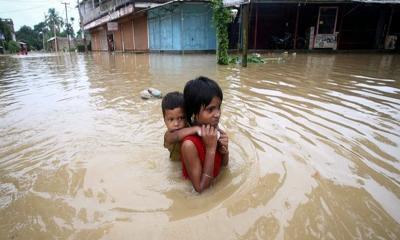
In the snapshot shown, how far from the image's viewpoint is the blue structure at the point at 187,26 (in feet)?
61.0

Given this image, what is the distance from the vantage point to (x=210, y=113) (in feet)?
6.72

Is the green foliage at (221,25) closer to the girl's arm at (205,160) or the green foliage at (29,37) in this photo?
the girl's arm at (205,160)

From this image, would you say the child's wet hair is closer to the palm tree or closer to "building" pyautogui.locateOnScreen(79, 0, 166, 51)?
"building" pyautogui.locateOnScreen(79, 0, 166, 51)

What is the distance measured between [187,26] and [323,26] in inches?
333

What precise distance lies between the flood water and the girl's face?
1.85 ft

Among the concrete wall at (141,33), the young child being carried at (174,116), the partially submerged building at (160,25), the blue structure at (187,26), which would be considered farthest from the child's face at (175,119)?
the concrete wall at (141,33)

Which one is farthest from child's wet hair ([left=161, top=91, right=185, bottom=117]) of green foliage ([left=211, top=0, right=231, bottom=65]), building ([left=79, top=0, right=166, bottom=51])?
building ([left=79, top=0, right=166, bottom=51])

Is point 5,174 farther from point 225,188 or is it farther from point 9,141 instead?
point 225,188

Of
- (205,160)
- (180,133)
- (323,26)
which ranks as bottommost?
(205,160)

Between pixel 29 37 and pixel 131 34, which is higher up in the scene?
pixel 29 37

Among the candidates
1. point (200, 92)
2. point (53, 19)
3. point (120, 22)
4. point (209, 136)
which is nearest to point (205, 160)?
point (209, 136)

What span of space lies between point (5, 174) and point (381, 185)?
125 inches

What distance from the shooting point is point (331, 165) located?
2.55m

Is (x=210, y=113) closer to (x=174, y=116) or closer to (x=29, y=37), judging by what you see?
(x=174, y=116)
